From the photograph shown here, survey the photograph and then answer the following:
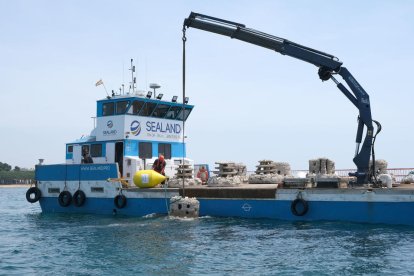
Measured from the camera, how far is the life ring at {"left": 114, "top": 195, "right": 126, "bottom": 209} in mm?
20000

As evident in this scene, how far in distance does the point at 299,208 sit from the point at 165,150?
8.80 m

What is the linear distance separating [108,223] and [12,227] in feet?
12.3

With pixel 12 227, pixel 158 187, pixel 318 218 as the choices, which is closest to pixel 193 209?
pixel 158 187

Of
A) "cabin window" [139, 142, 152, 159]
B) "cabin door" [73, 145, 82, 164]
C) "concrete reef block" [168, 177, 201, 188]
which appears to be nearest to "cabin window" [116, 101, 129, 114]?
"cabin window" [139, 142, 152, 159]

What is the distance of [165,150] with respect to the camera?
23344 mm

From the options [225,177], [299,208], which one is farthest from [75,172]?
[299,208]

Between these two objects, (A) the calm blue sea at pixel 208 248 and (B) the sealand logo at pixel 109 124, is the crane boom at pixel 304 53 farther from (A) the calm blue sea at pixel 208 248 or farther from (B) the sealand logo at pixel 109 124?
(B) the sealand logo at pixel 109 124

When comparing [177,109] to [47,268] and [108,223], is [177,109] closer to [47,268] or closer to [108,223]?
[108,223]

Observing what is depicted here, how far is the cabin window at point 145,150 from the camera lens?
22.3m

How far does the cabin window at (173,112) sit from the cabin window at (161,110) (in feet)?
0.73

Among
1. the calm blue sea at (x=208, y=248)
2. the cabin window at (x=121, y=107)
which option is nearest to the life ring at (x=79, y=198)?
the calm blue sea at (x=208, y=248)

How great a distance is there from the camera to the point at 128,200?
787 inches

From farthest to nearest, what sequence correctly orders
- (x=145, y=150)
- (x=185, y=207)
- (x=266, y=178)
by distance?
1. (x=145, y=150)
2. (x=266, y=178)
3. (x=185, y=207)

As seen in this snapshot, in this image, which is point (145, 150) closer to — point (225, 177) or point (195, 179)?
point (195, 179)
